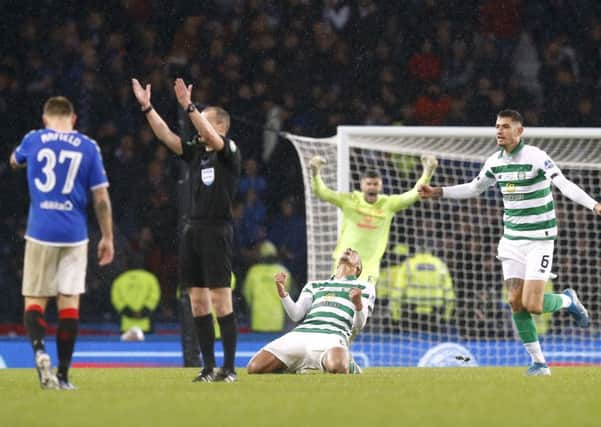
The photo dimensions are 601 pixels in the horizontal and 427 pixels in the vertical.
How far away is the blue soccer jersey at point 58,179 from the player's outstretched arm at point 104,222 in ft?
0.21

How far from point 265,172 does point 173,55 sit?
8.20 ft

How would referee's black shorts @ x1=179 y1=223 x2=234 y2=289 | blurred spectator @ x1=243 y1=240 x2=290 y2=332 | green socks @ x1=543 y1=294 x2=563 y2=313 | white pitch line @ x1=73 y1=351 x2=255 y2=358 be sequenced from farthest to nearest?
blurred spectator @ x1=243 y1=240 x2=290 y2=332, white pitch line @ x1=73 y1=351 x2=255 y2=358, green socks @ x1=543 y1=294 x2=563 y2=313, referee's black shorts @ x1=179 y1=223 x2=234 y2=289

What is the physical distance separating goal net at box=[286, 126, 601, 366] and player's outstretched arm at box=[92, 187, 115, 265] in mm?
4782

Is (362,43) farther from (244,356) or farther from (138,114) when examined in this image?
(244,356)

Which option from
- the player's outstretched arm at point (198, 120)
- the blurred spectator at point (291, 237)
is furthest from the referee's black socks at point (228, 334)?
the blurred spectator at point (291, 237)

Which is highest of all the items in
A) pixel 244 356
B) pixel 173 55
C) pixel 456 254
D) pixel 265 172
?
pixel 173 55

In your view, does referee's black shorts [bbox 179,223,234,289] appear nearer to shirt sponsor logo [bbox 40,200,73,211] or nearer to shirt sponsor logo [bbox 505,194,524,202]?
shirt sponsor logo [bbox 40,200,73,211]

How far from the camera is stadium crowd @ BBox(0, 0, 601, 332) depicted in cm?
1716

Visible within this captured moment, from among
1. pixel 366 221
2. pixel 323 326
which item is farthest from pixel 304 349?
pixel 366 221

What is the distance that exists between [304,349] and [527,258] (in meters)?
1.66

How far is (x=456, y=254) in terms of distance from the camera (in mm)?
15516

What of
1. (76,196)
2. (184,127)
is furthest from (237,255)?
(76,196)

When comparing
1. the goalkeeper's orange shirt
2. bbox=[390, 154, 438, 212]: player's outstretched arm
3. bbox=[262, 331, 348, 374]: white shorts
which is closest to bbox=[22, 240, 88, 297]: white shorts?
bbox=[262, 331, 348, 374]: white shorts

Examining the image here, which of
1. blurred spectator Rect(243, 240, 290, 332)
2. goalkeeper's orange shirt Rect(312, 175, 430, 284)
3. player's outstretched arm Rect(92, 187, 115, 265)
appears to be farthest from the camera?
blurred spectator Rect(243, 240, 290, 332)
